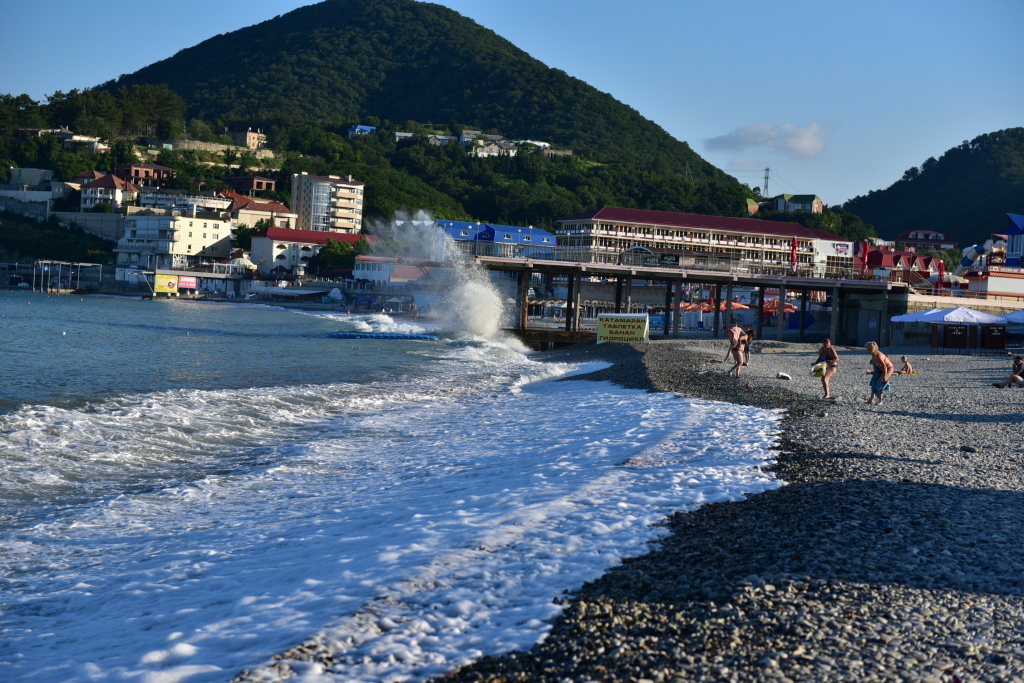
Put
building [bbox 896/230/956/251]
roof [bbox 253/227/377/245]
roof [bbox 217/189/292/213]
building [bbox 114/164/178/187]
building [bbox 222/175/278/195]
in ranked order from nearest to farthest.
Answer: roof [bbox 253/227/377/245]
building [bbox 896/230/956/251]
roof [bbox 217/189/292/213]
building [bbox 114/164/178/187]
building [bbox 222/175/278/195]

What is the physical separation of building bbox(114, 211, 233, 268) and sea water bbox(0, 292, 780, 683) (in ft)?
347

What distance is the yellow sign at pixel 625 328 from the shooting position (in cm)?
3506

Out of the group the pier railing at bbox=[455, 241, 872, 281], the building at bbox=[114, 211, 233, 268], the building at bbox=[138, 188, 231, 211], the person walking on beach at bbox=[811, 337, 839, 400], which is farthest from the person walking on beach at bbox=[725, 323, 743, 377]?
the building at bbox=[138, 188, 231, 211]

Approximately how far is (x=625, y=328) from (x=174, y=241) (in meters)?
97.3

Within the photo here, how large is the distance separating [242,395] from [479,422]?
5.86m

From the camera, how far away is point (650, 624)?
4906mm

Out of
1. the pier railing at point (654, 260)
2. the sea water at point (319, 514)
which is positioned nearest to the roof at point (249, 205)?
the pier railing at point (654, 260)

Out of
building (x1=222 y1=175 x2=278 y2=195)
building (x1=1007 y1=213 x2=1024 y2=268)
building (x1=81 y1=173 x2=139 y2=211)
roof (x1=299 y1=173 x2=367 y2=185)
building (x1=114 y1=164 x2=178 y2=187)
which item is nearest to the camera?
building (x1=1007 y1=213 x2=1024 y2=268)

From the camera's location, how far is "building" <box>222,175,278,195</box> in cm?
14188

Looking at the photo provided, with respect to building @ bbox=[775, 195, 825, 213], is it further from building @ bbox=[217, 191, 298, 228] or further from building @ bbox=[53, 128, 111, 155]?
building @ bbox=[53, 128, 111, 155]

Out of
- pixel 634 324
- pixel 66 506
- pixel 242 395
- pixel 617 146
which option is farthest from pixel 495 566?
pixel 617 146

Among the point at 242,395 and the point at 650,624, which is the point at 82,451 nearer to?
the point at 242,395

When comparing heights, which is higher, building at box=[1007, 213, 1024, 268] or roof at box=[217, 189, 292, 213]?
roof at box=[217, 189, 292, 213]

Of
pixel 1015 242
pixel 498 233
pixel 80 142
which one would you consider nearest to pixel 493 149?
pixel 80 142
